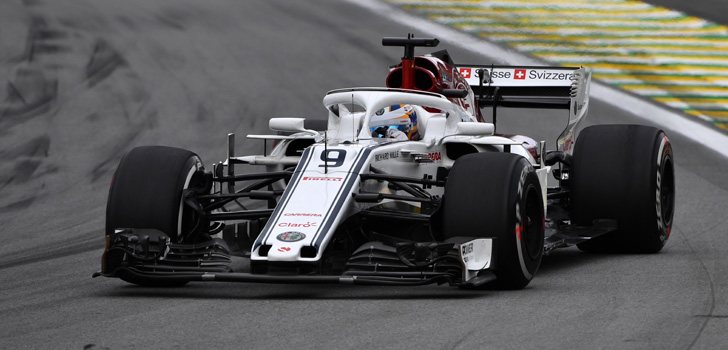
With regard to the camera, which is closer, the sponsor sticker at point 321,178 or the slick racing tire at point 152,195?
the sponsor sticker at point 321,178

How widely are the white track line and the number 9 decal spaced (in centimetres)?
1052

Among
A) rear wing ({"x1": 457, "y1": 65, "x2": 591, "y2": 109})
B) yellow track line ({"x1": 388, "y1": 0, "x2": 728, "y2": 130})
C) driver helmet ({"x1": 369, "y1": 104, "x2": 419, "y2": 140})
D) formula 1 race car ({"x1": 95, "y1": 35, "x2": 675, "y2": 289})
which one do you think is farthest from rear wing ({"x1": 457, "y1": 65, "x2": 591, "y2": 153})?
yellow track line ({"x1": 388, "y1": 0, "x2": 728, "y2": 130})

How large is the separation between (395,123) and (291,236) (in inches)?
89.9

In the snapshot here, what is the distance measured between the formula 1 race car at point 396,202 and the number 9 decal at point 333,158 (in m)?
0.01

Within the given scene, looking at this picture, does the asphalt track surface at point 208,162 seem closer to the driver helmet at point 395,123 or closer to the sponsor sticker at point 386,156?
the sponsor sticker at point 386,156

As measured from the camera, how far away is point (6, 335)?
853 centimetres

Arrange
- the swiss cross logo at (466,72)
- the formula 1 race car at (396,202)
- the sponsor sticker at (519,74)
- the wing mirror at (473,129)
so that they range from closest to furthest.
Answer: the formula 1 race car at (396,202)
the wing mirror at (473,129)
the sponsor sticker at (519,74)
the swiss cross logo at (466,72)

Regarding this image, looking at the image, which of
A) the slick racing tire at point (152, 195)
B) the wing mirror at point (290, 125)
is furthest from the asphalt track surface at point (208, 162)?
the wing mirror at point (290, 125)

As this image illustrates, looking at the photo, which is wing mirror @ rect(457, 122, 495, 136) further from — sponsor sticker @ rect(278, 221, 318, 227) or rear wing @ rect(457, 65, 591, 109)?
rear wing @ rect(457, 65, 591, 109)

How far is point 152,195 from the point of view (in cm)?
1068

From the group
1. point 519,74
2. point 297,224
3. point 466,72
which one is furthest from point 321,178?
point 466,72

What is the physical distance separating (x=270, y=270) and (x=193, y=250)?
110 centimetres

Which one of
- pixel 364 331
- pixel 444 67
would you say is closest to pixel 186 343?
pixel 364 331

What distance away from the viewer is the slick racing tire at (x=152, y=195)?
1064 cm
